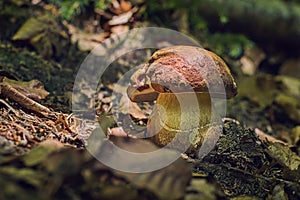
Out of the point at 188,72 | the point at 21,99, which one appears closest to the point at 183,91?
the point at 188,72

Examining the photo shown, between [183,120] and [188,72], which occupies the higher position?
[188,72]

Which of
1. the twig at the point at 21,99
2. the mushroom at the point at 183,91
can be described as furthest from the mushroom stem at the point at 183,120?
the twig at the point at 21,99

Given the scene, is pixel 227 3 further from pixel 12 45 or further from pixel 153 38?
pixel 12 45

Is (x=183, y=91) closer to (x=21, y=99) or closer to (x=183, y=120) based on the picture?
(x=183, y=120)

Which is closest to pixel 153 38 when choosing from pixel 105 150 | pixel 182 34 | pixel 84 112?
pixel 182 34

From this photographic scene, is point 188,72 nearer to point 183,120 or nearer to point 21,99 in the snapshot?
point 183,120

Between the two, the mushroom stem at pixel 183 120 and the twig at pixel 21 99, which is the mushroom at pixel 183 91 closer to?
the mushroom stem at pixel 183 120

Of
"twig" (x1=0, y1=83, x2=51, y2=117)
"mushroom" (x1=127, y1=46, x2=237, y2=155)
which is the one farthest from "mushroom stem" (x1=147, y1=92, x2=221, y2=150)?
"twig" (x1=0, y1=83, x2=51, y2=117)
